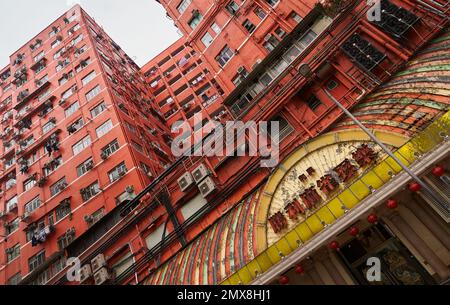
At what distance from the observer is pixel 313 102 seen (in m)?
18.3

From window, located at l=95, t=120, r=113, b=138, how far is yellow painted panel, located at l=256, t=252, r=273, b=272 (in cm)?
2043

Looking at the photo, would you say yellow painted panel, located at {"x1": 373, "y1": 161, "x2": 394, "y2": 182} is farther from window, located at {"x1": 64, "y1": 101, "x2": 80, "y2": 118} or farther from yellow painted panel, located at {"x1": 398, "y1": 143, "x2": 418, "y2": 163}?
window, located at {"x1": 64, "y1": 101, "x2": 80, "y2": 118}

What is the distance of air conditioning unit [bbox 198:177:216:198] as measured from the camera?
18195mm

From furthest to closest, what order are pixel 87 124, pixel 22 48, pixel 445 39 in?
pixel 22 48 → pixel 87 124 → pixel 445 39

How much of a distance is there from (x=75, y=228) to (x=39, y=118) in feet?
54.9

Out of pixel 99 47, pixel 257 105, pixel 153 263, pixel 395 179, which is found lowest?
pixel 395 179

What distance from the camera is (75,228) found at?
23797 millimetres

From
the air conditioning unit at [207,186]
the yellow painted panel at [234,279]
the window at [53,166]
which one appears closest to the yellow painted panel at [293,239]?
the yellow painted panel at [234,279]

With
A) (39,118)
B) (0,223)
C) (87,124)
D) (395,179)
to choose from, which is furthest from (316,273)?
(39,118)

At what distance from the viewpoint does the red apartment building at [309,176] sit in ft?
38.8

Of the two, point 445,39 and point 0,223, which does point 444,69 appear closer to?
point 445,39

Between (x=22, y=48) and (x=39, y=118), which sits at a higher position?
(x=22, y=48)

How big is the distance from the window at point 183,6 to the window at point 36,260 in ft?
79.1

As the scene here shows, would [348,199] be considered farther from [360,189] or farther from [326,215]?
[326,215]
